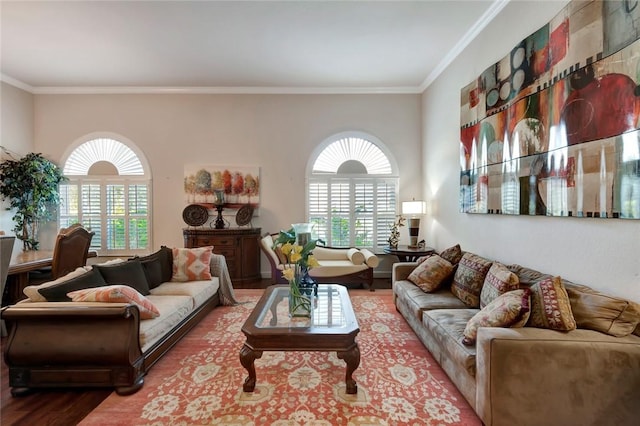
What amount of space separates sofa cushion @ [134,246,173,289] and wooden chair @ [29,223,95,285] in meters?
0.84

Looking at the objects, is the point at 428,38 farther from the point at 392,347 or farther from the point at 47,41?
the point at 47,41

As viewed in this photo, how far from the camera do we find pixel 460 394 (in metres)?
2.17

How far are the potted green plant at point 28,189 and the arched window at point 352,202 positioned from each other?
4485 mm

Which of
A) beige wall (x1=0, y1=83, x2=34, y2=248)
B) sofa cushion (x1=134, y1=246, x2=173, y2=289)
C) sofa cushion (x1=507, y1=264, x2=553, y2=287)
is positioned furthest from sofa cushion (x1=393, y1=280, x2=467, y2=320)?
beige wall (x1=0, y1=83, x2=34, y2=248)

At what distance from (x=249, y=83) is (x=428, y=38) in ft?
9.93

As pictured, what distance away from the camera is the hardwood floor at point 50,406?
1920 mm

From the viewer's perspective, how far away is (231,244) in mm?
5090

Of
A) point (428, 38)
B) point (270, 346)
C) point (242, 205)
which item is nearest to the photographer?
point (270, 346)

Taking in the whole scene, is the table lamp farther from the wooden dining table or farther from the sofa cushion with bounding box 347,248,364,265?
the wooden dining table

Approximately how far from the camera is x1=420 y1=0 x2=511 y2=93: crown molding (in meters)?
3.18

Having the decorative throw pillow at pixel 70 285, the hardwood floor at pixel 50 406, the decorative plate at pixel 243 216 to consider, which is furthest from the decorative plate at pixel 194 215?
the hardwood floor at pixel 50 406

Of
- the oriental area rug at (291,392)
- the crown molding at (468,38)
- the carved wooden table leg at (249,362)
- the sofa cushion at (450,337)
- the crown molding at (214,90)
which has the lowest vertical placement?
the oriental area rug at (291,392)

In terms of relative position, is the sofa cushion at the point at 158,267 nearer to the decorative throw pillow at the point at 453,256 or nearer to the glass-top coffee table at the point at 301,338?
the glass-top coffee table at the point at 301,338

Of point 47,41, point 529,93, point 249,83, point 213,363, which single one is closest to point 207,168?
point 249,83
